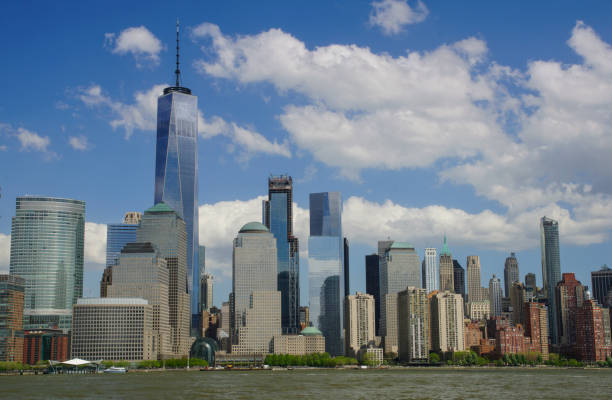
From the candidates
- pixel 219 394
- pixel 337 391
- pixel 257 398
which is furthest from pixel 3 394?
pixel 337 391

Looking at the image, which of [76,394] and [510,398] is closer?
[510,398]

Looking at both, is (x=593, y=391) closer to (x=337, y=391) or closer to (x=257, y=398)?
(x=337, y=391)

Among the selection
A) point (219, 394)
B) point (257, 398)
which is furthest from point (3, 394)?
point (257, 398)

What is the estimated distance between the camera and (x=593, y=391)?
169250mm

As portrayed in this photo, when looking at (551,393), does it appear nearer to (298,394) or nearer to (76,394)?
(298,394)

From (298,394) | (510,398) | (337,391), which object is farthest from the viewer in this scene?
(337,391)

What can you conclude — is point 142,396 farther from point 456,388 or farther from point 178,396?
point 456,388

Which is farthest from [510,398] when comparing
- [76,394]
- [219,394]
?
[76,394]

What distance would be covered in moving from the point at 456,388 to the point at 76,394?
268 feet

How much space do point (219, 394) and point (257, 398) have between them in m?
16.0

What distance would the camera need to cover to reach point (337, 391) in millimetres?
171375

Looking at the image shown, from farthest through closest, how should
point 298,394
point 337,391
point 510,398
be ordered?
point 337,391
point 298,394
point 510,398

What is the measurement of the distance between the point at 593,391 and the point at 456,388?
28836mm

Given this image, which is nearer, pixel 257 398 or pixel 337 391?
pixel 257 398
